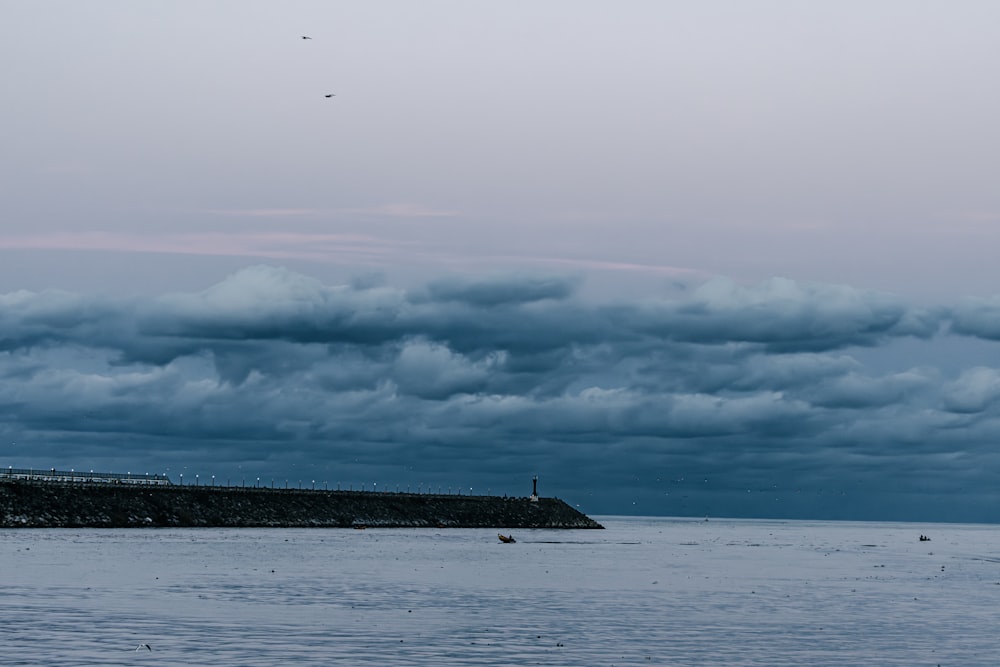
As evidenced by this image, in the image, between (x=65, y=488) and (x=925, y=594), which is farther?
(x=65, y=488)

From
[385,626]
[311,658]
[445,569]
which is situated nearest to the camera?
[311,658]

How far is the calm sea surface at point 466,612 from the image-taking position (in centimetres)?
4484

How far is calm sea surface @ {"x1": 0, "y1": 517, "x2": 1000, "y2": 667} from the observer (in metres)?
44.8

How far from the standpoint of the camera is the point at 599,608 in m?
65.1

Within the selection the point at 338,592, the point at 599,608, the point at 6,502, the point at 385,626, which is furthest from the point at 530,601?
the point at 6,502

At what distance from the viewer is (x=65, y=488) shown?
18162 centimetres

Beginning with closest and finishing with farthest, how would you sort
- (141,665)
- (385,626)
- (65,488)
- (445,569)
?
(141,665), (385,626), (445,569), (65,488)

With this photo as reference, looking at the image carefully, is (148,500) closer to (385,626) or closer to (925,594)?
(925,594)

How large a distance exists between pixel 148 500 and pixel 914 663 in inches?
6404

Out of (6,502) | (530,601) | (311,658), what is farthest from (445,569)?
(6,502)

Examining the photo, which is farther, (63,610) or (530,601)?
(530,601)

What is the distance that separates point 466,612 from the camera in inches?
2425

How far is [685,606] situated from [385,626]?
19205mm

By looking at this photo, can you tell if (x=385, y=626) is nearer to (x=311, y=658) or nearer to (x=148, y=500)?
(x=311, y=658)
